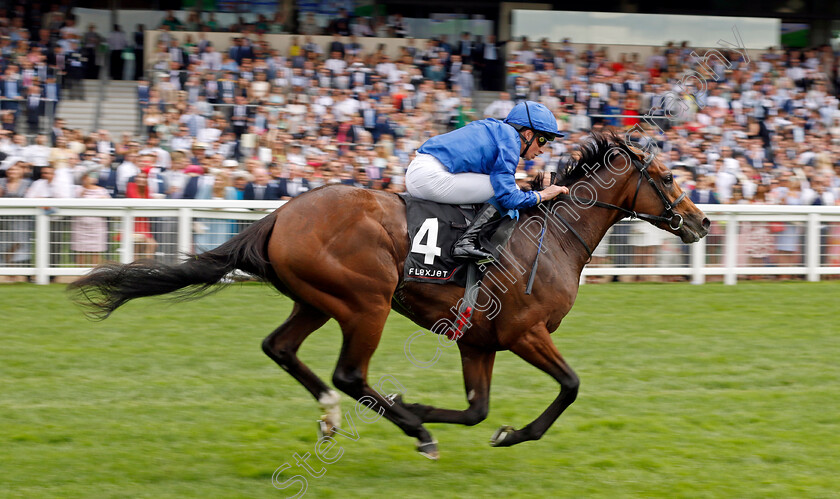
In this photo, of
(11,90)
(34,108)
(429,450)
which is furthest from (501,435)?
(11,90)

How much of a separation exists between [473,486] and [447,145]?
1593 mm

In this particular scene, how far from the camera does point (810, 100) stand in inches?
579

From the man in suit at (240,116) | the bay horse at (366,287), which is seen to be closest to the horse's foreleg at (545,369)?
the bay horse at (366,287)

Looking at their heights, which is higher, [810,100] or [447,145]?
[810,100]

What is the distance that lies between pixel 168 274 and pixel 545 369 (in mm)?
1821

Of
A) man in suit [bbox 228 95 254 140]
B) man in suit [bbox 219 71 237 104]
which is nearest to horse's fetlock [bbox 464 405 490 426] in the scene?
man in suit [bbox 228 95 254 140]

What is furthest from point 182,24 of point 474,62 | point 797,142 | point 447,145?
point 447,145

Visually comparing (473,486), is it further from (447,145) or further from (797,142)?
(797,142)

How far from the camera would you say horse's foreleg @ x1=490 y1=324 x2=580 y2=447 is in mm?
4184

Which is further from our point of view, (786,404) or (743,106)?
(743,106)

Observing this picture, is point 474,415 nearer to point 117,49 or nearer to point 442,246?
point 442,246

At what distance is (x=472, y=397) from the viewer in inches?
170

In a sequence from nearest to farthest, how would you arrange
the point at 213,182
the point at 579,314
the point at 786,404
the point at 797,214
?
the point at 786,404
the point at 579,314
the point at 213,182
the point at 797,214

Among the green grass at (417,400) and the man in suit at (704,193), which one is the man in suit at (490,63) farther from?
the green grass at (417,400)
